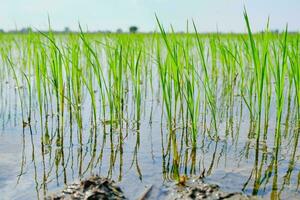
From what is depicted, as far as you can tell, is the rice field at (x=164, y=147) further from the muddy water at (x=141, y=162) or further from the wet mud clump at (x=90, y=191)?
the wet mud clump at (x=90, y=191)

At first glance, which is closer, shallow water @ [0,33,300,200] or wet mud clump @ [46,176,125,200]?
wet mud clump @ [46,176,125,200]

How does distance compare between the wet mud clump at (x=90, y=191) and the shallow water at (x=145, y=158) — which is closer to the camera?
the wet mud clump at (x=90, y=191)

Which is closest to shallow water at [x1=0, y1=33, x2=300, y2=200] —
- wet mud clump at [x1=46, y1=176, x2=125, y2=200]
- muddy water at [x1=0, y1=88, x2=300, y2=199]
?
muddy water at [x1=0, y1=88, x2=300, y2=199]

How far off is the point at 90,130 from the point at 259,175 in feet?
4.62

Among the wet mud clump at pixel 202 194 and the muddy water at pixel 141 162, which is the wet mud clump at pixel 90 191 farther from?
the wet mud clump at pixel 202 194

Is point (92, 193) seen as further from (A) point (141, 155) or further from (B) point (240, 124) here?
(B) point (240, 124)

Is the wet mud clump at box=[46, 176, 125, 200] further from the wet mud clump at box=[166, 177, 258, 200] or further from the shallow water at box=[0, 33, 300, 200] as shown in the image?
the wet mud clump at box=[166, 177, 258, 200]

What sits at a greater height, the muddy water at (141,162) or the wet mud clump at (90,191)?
the wet mud clump at (90,191)

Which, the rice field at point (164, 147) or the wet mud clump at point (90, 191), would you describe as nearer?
the wet mud clump at point (90, 191)

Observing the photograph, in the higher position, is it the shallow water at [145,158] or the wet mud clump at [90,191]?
the wet mud clump at [90,191]

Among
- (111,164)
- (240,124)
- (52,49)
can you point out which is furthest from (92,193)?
(240,124)

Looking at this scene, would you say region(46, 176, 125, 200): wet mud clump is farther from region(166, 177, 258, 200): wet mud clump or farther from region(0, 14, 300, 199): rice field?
region(166, 177, 258, 200): wet mud clump

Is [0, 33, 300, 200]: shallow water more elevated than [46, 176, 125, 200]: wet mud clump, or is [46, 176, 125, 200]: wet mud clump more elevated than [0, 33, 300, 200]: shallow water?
[46, 176, 125, 200]: wet mud clump

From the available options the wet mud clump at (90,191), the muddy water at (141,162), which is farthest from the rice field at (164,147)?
the wet mud clump at (90,191)
